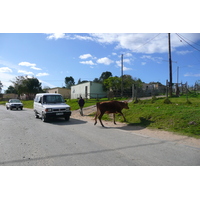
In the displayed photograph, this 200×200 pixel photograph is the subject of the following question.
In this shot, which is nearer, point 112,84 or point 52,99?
point 52,99

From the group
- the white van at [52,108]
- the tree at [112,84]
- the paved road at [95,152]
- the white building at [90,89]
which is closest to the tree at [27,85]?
the white building at [90,89]

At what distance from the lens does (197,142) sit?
6168 millimetres

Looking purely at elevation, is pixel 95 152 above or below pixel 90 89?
below

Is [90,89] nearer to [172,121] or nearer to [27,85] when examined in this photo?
→ [27,85]

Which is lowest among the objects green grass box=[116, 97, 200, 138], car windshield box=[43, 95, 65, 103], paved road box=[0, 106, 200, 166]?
paved road box=[0, 106, 200, 166]

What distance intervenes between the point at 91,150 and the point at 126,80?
42095mm

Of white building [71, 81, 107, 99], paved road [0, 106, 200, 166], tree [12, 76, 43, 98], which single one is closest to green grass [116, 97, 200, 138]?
paved road [0, 106, 200, 166]

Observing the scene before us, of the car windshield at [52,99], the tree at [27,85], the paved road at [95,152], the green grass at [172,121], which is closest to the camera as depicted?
the paved road at [95,152]

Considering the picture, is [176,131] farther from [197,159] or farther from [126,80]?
[126,80]

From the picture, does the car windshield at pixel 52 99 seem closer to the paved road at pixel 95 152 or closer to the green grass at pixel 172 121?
the green grass at pixel 172 121

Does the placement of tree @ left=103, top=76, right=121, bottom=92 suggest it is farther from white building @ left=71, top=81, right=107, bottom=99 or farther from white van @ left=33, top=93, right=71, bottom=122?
white van @ left=33, top=93, right=71, bottom=122

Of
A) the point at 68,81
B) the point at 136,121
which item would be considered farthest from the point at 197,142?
the point at 68,81

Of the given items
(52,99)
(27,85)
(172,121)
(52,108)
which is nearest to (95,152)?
(172,121)

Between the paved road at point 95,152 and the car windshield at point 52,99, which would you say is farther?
the car windshield at point 52,99
